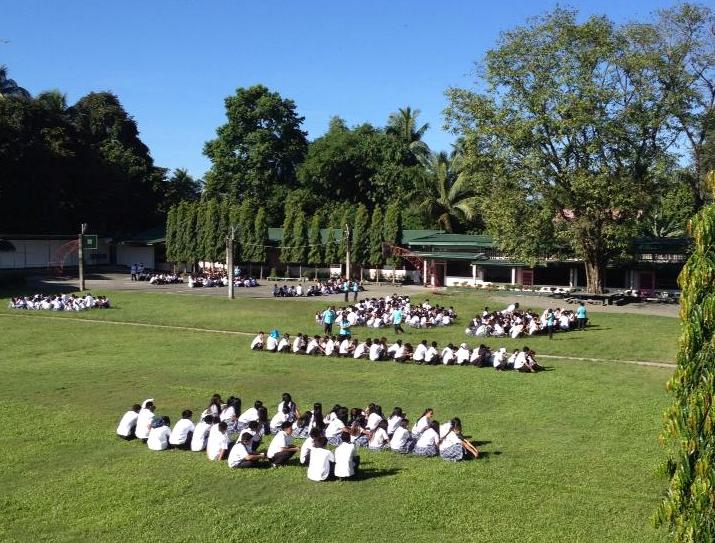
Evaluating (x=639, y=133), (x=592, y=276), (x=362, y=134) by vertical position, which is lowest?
(x=592, y=276)

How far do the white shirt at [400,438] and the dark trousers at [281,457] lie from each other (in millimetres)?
2079

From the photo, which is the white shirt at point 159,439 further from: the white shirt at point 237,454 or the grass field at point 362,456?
the white shirt at point 237,454

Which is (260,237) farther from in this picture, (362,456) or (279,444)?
(279,444)

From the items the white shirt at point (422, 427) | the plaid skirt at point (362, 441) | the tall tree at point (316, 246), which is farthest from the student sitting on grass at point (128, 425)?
the tall tree at point (316, 246)

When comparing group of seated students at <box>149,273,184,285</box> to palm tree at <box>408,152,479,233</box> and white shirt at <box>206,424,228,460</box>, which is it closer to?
palm tree at <box>408,152,479,233</box>

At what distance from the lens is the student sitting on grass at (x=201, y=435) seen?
47.8 feet

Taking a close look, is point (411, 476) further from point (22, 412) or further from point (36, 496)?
point (22, 412)

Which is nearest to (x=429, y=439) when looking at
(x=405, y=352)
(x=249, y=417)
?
(x=249, y=417)

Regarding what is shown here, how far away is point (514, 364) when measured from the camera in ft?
76.1

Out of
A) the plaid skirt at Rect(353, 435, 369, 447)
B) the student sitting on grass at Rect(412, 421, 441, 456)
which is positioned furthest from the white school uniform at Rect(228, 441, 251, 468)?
the student sitting on grass at Rect(412, 421, 441, 456)

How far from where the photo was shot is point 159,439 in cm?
1480

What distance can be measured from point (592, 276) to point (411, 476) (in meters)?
32.9

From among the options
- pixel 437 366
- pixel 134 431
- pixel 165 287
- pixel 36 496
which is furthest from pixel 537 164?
pixel 36 496

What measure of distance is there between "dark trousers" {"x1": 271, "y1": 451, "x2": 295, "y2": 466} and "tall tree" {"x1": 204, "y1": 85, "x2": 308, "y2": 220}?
62810mm
